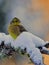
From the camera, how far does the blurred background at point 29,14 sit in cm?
124

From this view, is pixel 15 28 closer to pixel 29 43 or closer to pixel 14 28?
pixel 14 28

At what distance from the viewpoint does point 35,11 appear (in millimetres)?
1256

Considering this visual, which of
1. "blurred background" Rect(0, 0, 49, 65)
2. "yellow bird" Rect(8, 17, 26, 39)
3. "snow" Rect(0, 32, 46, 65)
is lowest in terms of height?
"snow" Rect(0, 32, 46, 65)

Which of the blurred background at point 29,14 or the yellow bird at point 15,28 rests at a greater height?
the blurred background at point 29,14

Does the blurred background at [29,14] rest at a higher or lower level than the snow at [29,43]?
higher

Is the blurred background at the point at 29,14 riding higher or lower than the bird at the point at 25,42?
higher

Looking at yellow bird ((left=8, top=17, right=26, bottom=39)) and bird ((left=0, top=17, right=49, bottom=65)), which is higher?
yellow bird ((left=8, top=17, right=26, bottom=39))

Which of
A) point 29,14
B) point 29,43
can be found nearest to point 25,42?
point 29,43

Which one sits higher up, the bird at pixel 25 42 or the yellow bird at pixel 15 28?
the yellow bird at pixel 15 28

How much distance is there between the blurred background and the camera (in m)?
1.24

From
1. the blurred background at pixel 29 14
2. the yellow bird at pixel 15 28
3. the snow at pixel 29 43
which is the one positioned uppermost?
the blurred background at pixel 29 14

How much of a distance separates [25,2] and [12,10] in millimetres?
106

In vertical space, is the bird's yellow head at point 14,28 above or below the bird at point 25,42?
above

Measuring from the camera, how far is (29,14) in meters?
1.25
